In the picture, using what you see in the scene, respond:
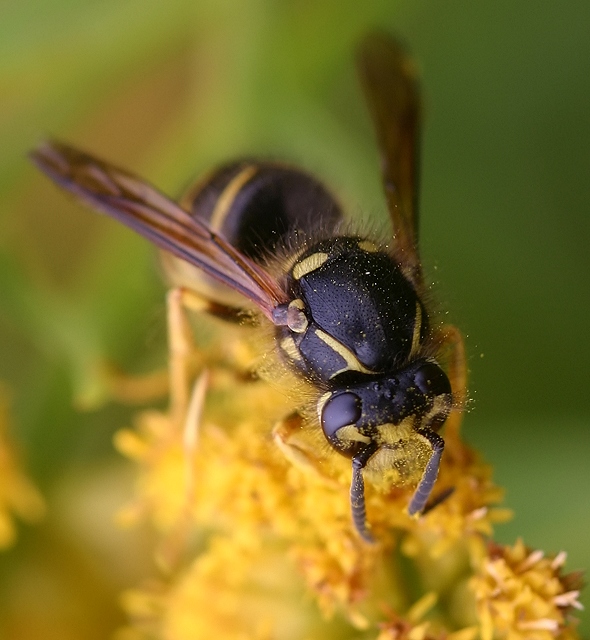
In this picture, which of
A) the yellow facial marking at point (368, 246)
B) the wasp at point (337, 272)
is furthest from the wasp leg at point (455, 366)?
the yellow facial marking at point (368, 246)

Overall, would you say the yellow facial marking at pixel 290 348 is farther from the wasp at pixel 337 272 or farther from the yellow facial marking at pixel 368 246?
the yellow facial marking at pixel 368 246

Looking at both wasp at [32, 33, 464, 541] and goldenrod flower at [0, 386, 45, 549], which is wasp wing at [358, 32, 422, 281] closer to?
wasp at [32, 33, 464, 541]

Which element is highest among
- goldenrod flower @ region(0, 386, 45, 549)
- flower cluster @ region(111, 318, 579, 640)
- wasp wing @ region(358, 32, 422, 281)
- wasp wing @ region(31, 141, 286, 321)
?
wasp wing @ region(358, 32, 422, 281)

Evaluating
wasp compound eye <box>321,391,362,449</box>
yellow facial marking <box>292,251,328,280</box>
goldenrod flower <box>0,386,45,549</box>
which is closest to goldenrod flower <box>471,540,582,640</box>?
wasp compound eye <box>321,391,362,449</box>

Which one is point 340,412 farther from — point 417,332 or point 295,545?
point 295,545

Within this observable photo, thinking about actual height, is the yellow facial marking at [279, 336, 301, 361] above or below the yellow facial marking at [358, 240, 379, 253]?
below
